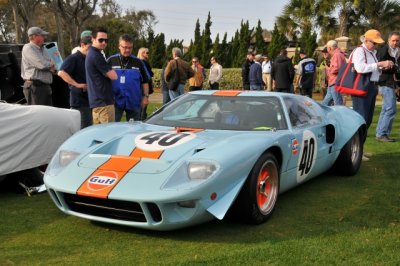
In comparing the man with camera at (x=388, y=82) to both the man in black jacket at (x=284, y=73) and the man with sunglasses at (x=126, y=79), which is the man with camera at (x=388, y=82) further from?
the man with sunglasses at (x=126, y=79)

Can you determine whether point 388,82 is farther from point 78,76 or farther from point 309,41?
point 309,41

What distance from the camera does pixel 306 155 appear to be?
4.80m

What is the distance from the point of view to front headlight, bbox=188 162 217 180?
11.7 ft

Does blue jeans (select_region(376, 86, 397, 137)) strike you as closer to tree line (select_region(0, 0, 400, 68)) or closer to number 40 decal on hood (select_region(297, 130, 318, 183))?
number 40 decal on hood (select_region(297, 130, 318, 183))

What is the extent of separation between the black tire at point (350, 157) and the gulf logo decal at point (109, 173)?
2.72m

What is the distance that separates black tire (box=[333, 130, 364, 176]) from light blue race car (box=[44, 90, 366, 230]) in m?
0.49

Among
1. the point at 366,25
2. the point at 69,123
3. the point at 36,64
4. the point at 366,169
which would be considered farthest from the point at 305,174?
the point at 366,25

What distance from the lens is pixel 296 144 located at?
457 cm

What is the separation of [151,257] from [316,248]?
3.82 feet

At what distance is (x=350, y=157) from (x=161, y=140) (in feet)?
8.84

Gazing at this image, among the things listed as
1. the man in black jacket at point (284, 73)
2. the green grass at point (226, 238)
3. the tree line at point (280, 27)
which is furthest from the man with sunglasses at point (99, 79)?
the tree line at point (280, 27)

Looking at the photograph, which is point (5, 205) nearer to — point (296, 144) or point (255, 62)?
point (296, 144)

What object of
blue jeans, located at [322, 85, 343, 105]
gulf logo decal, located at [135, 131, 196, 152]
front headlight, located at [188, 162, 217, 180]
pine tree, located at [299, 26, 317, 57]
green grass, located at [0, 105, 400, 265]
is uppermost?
pine tree, located at [299, 26, 317, 57]

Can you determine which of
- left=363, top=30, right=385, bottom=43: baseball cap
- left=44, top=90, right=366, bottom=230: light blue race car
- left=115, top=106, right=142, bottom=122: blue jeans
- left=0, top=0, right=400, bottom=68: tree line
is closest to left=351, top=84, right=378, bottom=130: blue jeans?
left=363, top=30, right=385, bottom=43: baseball cap
